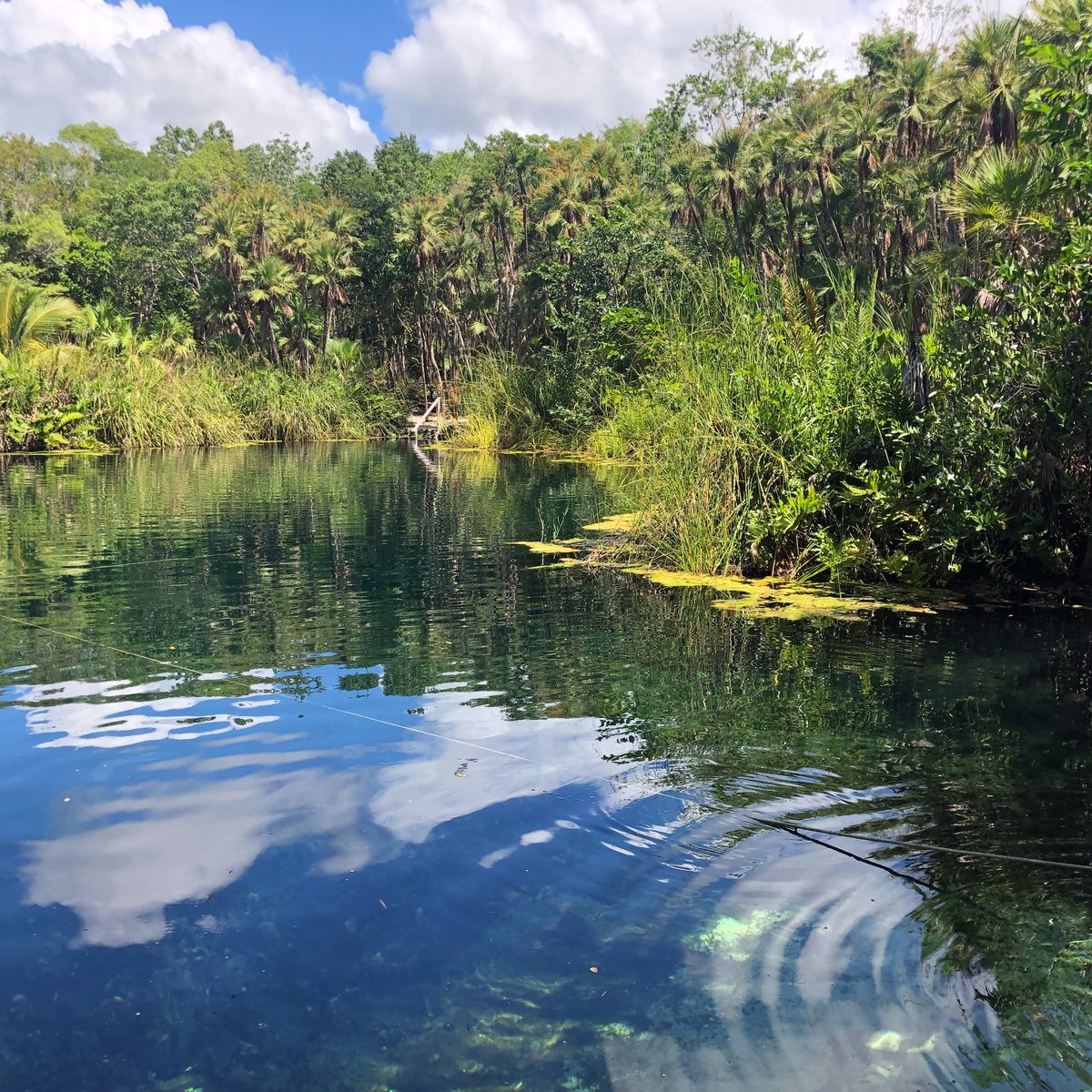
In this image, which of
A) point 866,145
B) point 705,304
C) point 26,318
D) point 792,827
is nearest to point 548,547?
point 705,304

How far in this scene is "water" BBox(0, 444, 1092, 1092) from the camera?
2.80 meters

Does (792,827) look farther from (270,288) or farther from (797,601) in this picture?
(270,288)

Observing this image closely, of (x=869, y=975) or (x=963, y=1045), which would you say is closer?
(x=963, y=1045)

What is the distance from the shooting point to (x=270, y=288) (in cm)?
3906

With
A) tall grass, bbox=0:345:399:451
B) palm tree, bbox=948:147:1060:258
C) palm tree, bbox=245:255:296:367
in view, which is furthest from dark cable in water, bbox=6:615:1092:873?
palm tree, bbox=245:255:296:367

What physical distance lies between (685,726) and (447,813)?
1.67m

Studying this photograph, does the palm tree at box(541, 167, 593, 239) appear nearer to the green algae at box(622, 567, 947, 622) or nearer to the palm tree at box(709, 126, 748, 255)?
the palm tree at box(709, 126, 748, 255)

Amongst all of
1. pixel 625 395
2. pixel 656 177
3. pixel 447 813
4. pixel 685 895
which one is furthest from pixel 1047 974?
pixel 656 177

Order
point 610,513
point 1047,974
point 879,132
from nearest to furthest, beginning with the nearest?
1. point 1047,974
2. point 610,513
3. point 879,132

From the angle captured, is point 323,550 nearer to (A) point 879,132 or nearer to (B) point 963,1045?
(B) point 963,1045

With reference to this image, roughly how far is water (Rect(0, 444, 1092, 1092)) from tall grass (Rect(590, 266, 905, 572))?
1.31 m

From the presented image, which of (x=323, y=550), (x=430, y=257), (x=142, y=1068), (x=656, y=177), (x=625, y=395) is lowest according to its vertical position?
(x=142, y=1068)

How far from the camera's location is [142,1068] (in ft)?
8.89

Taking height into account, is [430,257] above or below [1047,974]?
above
